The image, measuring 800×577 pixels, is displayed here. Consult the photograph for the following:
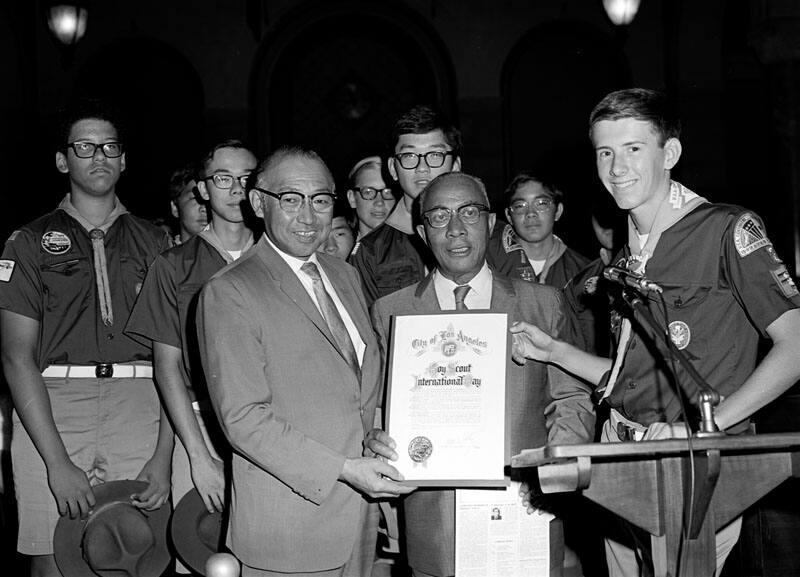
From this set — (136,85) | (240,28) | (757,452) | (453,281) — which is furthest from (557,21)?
(757,452)

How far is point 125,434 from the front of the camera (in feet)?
12.4

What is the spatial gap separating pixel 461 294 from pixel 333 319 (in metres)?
0.46

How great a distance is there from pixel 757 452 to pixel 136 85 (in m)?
8.39

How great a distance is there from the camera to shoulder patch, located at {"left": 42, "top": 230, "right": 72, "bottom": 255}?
3696mm

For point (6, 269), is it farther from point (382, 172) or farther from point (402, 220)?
point (382, 172)

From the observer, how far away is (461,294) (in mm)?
3174

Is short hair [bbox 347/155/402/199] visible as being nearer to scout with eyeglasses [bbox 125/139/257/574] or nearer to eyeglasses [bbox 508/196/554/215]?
eyeglasses [bbox 508/196/554/215]

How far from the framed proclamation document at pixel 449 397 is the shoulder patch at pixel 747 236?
726 millimetres

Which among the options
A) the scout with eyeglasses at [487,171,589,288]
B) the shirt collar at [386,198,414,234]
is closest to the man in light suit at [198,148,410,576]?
the shirt collar at [386,198,414,234]

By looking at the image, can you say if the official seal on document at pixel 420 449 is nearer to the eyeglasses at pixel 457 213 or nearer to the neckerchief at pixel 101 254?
the eyeglasses at pixel 457 213

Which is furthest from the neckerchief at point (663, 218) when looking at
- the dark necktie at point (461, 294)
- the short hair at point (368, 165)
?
the short hair at point (368, 165)

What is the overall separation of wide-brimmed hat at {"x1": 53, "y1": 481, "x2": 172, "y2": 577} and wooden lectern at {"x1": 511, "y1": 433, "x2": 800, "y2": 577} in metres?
1.90

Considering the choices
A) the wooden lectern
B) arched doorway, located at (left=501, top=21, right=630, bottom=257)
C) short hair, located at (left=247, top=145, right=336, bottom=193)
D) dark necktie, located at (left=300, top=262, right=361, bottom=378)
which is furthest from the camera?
arched doorway, located at (left=501, top=21, right=630, bottom=257)

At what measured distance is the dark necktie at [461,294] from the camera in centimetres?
316
